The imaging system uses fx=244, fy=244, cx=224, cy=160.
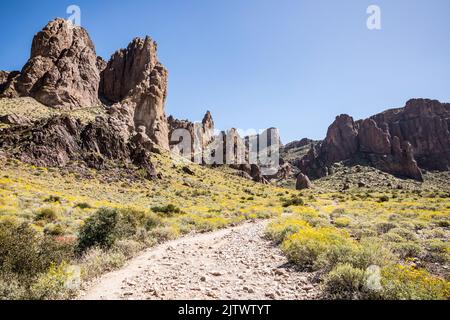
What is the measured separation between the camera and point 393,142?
12462 centimetres

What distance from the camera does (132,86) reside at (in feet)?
318

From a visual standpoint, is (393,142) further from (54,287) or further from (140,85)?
(54,287)

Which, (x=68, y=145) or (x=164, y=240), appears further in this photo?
(x=68, y=145)

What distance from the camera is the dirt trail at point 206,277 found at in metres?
6.25

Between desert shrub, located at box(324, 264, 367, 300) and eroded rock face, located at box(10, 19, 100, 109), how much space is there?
82880 mm

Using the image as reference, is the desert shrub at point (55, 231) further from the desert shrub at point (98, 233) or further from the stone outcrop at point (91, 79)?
the stone outcrop at point (91, 79)

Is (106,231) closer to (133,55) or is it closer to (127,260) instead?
(127,260)

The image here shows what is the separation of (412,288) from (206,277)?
5169 millimetres

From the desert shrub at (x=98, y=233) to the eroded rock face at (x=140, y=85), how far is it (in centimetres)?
7809

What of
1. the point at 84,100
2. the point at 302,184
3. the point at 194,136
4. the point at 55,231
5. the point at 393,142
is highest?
the point at 84,100

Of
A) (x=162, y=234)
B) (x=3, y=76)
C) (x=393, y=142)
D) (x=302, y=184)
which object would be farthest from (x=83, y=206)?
(x=393, y=142)

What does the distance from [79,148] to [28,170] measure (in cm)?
1212

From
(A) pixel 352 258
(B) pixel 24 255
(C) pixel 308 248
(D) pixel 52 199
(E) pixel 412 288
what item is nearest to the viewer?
(E) pixel 412 288
